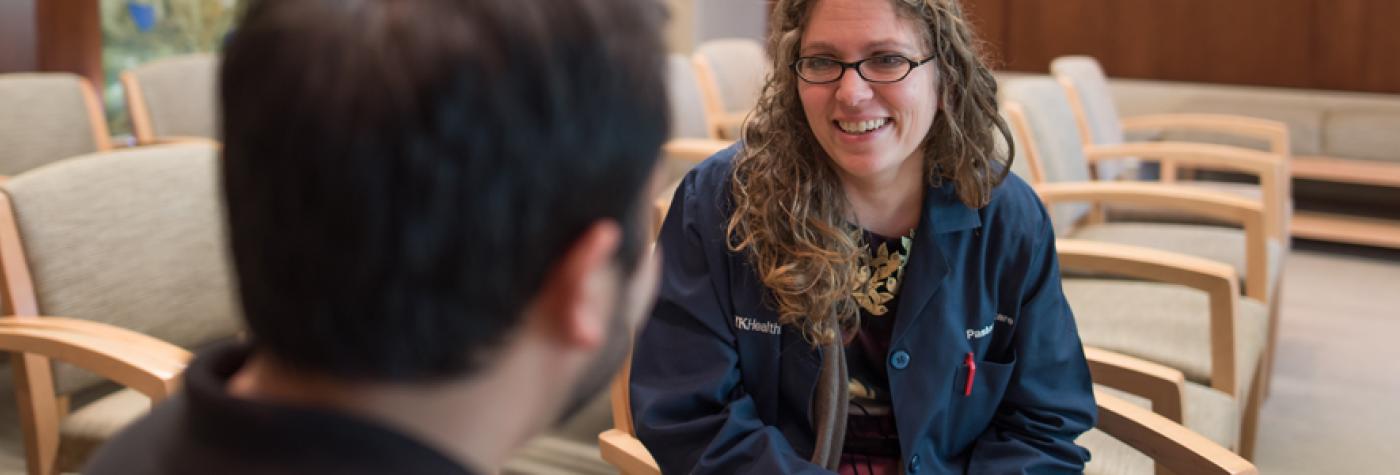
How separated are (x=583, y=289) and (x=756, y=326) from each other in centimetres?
90

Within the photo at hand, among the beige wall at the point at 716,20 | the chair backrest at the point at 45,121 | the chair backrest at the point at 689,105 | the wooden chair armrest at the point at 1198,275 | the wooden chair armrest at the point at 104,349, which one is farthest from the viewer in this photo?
the beige wall at the point at 716,20

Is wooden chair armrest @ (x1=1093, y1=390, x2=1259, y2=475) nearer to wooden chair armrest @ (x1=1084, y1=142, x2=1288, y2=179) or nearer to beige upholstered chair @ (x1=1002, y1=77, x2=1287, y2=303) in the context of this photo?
beige upholstered chair @ (x1=1002, y1=77, x2=1287, y2=303)

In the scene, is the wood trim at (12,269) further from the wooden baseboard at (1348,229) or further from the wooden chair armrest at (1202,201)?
the wooden baseboard at (1348,229)

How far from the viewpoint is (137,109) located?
3217 millimetres

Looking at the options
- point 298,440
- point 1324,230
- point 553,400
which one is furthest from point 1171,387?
point 1324,230

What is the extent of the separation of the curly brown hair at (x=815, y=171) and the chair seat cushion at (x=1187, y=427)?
48cm

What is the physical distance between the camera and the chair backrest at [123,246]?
171 centimetres

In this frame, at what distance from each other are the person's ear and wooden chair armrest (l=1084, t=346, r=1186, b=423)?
4.40ft

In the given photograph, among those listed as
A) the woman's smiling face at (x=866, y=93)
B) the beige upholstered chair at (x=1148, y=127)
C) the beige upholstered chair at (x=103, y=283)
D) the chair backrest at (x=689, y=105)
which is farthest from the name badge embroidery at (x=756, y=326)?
the chair backrest at (x=689, y=105)

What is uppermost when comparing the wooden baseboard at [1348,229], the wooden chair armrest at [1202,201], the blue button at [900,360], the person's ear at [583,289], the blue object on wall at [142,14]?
the person's ear at [583,289]

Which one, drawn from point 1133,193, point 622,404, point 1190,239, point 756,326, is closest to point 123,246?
point 622,404

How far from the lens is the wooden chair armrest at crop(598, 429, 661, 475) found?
1.52 metres

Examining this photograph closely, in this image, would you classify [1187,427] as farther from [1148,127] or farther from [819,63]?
[1148,127]

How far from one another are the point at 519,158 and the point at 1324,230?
4.89 meters
